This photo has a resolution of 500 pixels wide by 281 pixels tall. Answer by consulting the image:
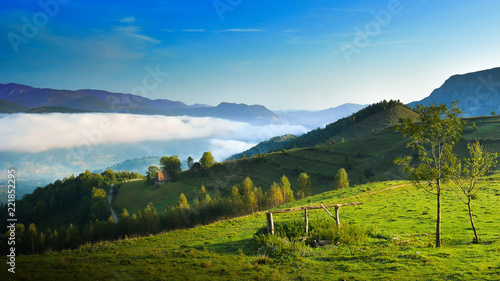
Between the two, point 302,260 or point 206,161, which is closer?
point 302,260

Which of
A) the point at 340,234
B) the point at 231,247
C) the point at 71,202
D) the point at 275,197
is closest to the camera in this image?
the point at 340,234

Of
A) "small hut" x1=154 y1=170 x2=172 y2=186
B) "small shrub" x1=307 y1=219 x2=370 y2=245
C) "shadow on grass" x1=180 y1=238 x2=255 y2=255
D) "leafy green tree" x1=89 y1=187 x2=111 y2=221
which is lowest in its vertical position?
"leafy green tree" x1=89 y1=187 x2=111 y2=221

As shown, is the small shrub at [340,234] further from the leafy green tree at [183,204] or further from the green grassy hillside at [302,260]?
the leafy green tree at [183,204]

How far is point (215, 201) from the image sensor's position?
84.2 m

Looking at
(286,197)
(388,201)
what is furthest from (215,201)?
(388,201)

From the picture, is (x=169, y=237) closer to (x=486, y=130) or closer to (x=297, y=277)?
(x=297, y=277)

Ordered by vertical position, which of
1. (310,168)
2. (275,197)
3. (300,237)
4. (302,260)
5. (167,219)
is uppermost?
(310,168)

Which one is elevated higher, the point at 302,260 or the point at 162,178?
the point at 162,178

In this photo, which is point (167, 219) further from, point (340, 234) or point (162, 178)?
point (162, 178)

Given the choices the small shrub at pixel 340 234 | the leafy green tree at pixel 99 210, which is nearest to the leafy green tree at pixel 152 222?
the leafy green tree at pixel 99 210

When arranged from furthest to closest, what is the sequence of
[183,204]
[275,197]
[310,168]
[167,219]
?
[310,168]
[275,197]
[183,204]
[167,219]

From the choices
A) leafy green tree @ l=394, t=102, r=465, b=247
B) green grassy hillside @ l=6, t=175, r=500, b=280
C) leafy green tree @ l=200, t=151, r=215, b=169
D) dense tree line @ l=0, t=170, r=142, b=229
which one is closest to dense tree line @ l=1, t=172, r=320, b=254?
dense tree line @ l=0, t=170, r=142, b=229

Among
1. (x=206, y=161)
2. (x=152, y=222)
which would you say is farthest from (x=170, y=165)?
(x=152, y=222)

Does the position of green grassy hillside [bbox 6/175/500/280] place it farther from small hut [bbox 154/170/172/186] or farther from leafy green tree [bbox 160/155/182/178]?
leafy green tree [bbox 160/155/182/178]
